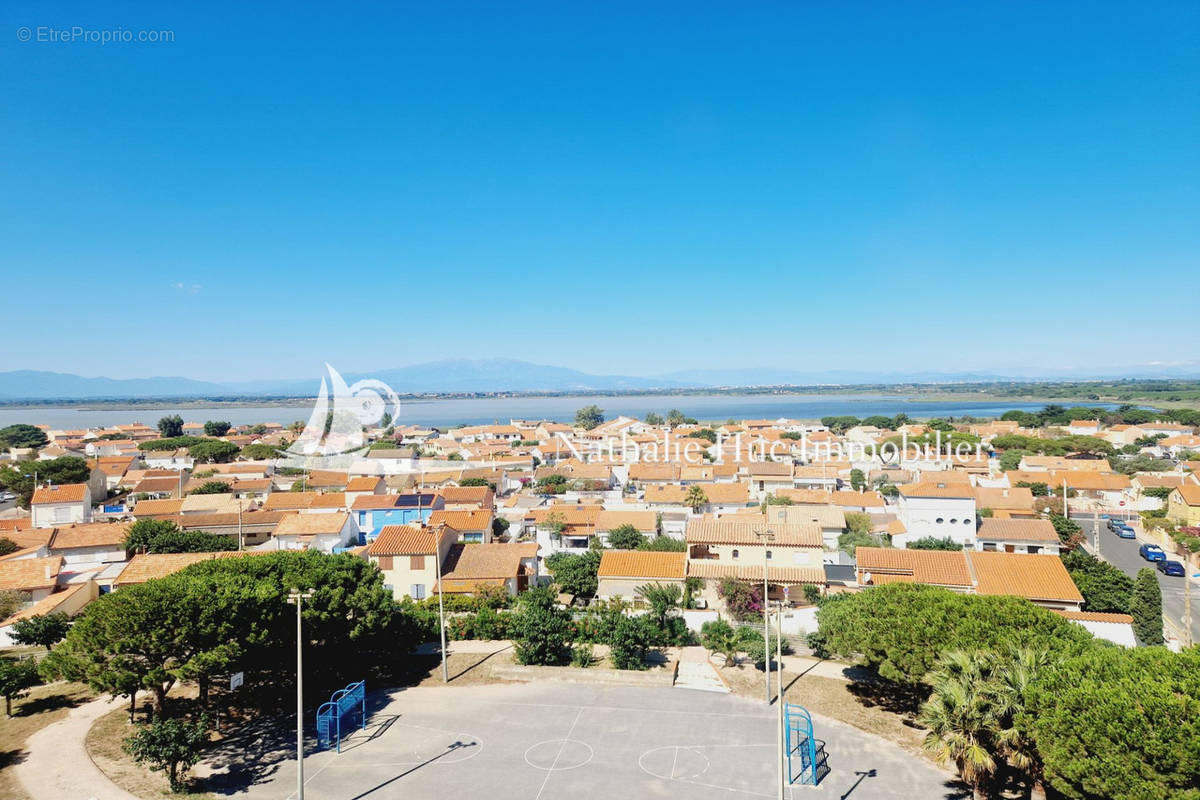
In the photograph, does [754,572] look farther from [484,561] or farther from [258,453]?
[258,453]

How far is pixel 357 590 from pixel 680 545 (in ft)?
69.8

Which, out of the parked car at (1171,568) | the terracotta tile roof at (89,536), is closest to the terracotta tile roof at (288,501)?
the terracotta tile roof at (89,536)

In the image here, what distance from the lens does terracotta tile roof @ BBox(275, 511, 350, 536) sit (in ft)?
141

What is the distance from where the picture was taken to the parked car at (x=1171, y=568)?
1564 inches

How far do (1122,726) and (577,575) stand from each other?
78.2ft

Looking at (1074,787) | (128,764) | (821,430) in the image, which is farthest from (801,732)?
(821,430)

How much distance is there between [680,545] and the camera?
128 feet

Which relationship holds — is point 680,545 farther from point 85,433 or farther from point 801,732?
point 85,433

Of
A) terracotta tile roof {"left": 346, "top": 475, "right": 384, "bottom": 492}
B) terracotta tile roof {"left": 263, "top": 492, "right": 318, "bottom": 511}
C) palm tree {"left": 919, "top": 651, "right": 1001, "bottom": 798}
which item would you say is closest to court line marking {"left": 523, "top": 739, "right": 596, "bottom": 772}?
palm tree {"left": 919, "top": 651, "right": 1001, "bottom": 798}

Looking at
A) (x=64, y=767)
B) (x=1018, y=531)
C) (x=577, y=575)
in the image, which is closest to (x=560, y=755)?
(x=64, y=767)

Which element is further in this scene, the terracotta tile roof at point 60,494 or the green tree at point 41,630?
the terracotta tile roof at point 60,494

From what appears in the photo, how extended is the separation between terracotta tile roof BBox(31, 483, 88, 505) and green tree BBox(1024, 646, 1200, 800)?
63317 mm

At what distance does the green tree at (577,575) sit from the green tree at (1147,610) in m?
23.0

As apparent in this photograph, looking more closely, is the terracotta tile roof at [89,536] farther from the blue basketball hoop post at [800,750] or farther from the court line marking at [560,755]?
the blue basketball hoop post at [800,750]
